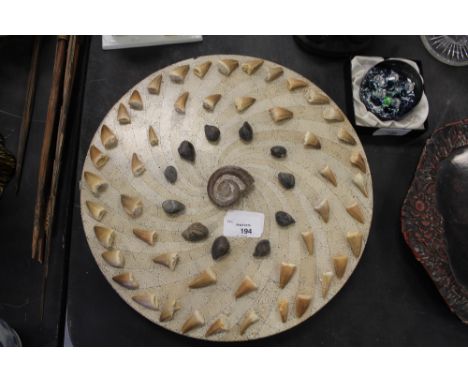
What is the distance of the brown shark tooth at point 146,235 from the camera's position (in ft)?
2.99

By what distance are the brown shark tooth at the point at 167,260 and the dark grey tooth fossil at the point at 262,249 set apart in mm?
190

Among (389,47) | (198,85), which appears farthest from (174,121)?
(389,47)

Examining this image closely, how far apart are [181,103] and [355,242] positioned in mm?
544

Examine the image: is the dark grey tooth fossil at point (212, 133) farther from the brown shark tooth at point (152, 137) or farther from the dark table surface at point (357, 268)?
the dark table surface at point (357, 268)

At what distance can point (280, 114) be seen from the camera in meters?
0.98

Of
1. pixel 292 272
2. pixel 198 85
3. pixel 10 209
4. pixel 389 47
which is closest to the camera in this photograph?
pixel 292 272

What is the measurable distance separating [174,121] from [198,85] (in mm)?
116

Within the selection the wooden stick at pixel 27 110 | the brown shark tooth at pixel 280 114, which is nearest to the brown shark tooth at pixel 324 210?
the brown shark tooth at pixel 280 114

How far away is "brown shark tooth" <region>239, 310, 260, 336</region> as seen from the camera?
2.89 feet

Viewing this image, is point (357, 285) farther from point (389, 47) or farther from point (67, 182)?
point (67, 182)

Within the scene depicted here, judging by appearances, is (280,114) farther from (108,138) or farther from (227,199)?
(108,138)

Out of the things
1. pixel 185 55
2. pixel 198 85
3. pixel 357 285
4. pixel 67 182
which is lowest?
pixel 357 285

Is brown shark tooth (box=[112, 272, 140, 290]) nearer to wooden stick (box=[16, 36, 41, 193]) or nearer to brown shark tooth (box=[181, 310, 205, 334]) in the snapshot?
brown shark tooth (box=[181, 310, 205, 334])

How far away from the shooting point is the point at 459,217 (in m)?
1.04
